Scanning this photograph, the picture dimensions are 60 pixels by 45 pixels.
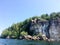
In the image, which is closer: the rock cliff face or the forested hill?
the rock cliff face

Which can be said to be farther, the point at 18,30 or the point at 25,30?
the point at 18,30

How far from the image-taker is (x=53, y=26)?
448 ft

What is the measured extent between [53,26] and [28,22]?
31.1 m

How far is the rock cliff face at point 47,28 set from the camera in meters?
136

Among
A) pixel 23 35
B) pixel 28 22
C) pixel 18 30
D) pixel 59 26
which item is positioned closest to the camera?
pixel 59 26

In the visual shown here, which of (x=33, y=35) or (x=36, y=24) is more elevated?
(x=36, y=24)

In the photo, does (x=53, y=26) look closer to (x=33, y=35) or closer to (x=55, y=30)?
(x=55, y=30)

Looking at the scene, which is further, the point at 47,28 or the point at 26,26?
the point at 26,26

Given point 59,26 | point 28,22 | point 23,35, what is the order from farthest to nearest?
Answer: point 28,22 → point 23,35 → point 59,26

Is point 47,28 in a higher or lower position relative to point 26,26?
lower

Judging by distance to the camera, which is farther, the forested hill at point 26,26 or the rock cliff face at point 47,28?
the forested hill at point 26,26

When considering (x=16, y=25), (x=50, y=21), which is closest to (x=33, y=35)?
(x=50, y=21)

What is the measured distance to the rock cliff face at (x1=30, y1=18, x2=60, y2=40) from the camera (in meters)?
136

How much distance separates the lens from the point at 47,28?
14262cm
